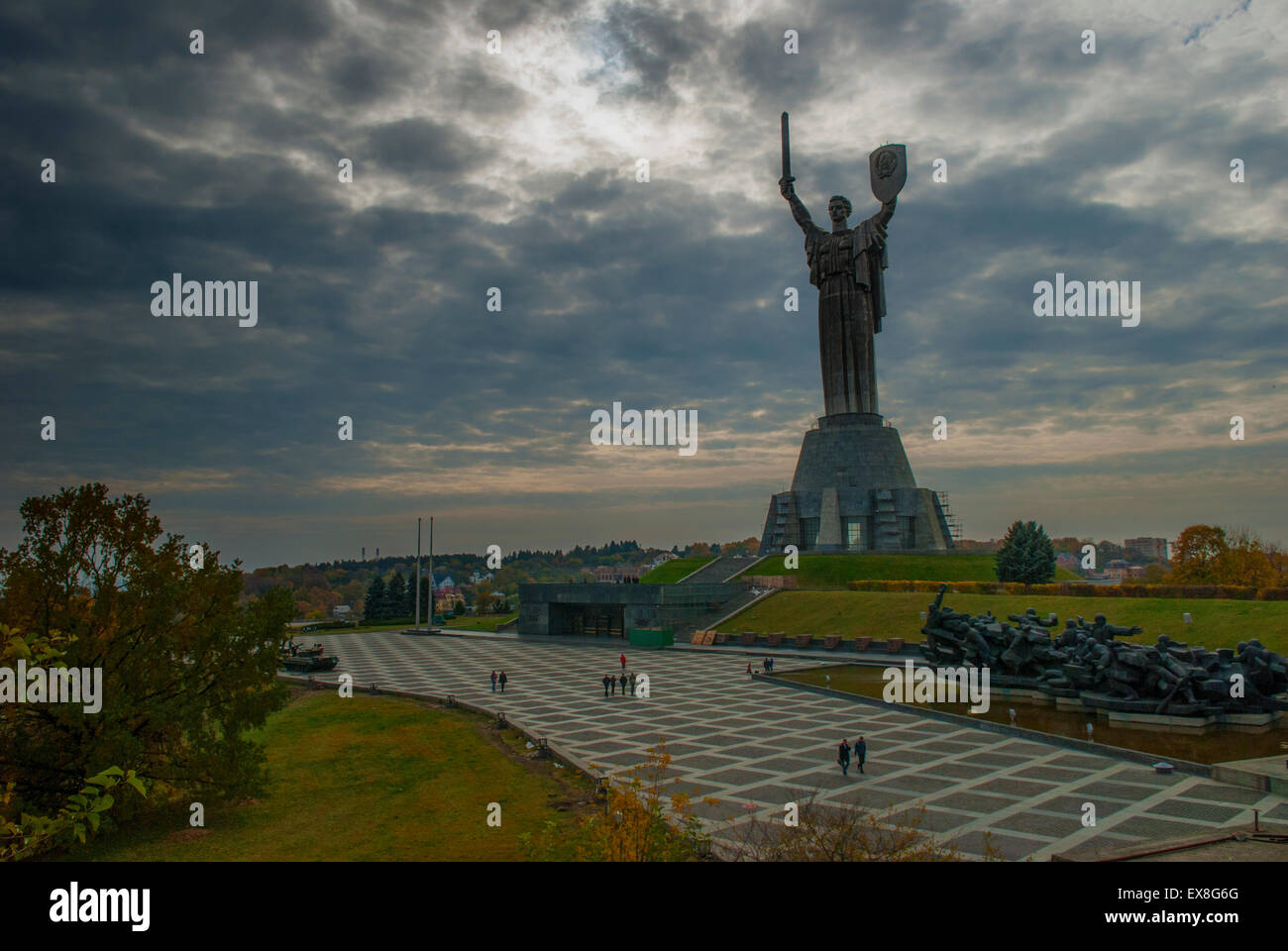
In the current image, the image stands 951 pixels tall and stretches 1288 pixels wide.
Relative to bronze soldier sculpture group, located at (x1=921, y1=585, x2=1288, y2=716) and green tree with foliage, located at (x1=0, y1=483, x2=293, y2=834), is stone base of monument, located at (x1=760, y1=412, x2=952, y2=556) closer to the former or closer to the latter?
bronze soldier sculpture group, located at (x1=921, y1=585, x2=1288, y2=716)

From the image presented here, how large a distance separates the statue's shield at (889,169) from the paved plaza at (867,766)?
41.9m

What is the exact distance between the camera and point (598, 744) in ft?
73.8

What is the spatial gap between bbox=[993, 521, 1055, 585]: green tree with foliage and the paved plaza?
23.7m

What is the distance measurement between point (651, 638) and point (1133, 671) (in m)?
28.5

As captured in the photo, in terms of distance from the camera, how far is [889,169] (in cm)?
6072

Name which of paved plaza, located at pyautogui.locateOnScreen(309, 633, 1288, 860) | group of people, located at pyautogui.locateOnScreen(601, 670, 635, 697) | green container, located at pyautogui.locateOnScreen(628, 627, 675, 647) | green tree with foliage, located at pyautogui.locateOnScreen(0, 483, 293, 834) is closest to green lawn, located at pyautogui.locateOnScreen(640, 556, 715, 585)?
green container, located at pyautogui.locateOnScreen(628, 627, 675, 647)

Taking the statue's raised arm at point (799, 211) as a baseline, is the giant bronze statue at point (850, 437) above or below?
below

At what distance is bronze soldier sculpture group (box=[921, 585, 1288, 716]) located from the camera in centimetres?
2395

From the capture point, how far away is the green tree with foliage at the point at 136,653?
15555mm

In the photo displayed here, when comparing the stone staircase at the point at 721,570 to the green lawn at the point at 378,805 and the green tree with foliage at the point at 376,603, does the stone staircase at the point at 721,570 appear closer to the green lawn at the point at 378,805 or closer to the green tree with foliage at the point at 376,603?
the green tree with foliage at the point at 376,603

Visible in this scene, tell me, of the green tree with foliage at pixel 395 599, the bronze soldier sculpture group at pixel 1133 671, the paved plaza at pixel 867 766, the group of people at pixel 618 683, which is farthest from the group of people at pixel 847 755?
→ the green tree with foliage at pixel 395 599

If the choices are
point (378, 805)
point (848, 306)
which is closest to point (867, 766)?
point (378, 805)

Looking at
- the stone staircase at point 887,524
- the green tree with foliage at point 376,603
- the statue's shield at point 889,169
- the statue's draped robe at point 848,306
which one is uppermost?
the statue's shield at point 889,169

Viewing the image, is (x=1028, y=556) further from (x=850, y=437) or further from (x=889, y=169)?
(x=889, y=169)
